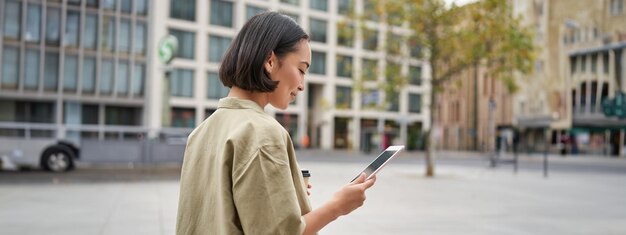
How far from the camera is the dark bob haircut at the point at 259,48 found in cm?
162

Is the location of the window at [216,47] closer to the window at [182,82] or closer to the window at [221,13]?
the window at [221,13]

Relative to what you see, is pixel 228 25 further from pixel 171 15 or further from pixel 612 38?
pixel 612 38

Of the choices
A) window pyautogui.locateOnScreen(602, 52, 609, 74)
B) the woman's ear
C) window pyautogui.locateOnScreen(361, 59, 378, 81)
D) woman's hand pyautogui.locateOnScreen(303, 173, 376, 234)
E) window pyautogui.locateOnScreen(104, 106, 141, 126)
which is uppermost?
window pyautogui.locateOnScreen(602, 52, 609, 74)

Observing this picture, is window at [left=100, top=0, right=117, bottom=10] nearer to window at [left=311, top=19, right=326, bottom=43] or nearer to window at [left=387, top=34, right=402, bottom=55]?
window at [left=311, top=19, right=326, bottom=43]

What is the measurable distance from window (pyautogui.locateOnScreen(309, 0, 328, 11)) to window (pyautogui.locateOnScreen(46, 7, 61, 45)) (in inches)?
927

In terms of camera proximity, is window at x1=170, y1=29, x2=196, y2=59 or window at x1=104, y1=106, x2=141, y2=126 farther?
window at x1=170, y1=29, x2=196, y2=59

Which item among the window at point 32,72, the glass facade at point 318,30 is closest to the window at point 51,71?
the window at point 32,72

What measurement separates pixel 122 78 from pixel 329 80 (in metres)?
20.5

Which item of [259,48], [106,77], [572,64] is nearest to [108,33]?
[106,77]

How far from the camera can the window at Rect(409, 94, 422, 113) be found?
60.9m

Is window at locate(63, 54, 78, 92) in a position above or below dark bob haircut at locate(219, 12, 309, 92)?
above

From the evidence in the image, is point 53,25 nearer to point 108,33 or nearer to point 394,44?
point 108,33

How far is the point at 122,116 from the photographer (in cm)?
4112

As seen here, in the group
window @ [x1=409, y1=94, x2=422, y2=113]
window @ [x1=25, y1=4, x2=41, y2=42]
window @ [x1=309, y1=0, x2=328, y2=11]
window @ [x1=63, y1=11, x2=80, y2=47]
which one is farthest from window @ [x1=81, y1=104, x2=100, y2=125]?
window @ [x1=409, y1=94, x2=422, y2=113]
